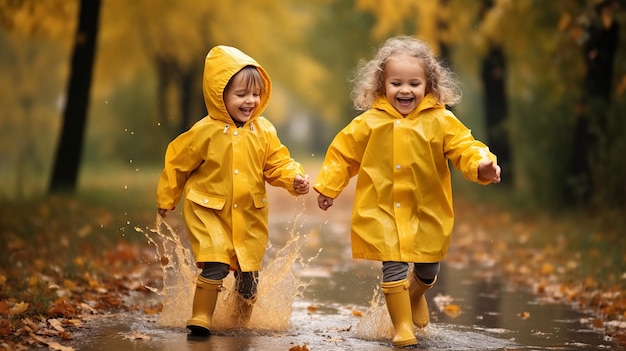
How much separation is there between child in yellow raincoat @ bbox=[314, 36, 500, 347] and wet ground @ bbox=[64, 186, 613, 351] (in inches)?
14.7

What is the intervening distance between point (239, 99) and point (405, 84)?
1039 millimetres

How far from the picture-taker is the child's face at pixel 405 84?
621 centimetres

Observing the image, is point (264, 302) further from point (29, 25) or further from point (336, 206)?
point (336, 206)

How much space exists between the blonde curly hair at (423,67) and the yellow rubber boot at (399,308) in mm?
1193

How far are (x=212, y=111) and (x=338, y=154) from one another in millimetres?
838

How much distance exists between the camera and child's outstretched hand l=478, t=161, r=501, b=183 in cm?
591

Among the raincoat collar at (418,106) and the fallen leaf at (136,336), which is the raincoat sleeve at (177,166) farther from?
the raincoat collar at (418,106)

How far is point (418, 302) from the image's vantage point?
6.46m

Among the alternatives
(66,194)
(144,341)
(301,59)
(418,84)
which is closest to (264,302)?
(144,341)

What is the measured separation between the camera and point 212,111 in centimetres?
643

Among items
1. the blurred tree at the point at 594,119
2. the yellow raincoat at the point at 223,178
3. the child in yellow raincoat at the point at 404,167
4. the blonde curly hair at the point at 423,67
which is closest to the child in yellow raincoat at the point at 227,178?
the yellow raincoat at the point at 223,178

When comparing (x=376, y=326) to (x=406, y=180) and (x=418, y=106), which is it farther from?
(x=418, y=106)

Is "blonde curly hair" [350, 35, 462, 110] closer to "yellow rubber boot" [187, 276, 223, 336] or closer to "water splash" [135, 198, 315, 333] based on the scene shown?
"water splash" [135, 198, 315, 333]

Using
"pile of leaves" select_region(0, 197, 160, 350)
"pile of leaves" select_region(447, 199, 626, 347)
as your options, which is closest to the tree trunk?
"pile of leaves" select_region(0, 197, 160, 350)
